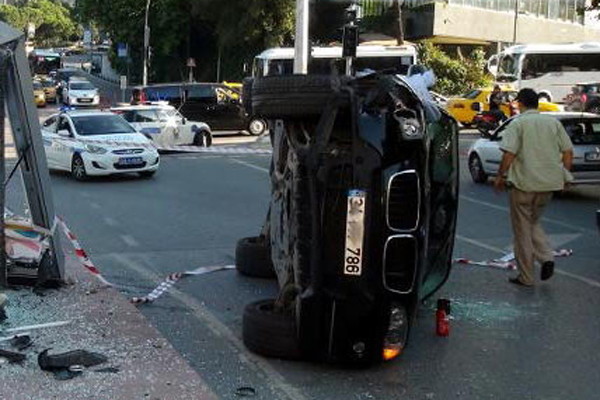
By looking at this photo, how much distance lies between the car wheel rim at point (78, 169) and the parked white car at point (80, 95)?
3129cm

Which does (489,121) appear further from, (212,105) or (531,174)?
(531,174)

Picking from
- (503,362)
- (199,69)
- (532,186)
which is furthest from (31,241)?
(199,69)

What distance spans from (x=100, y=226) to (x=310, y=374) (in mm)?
6546

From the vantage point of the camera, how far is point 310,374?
17.2 ft

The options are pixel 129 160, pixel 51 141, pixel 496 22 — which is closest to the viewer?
pixel 129 160

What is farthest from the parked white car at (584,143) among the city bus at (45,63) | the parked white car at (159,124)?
the city bus at (45,63)

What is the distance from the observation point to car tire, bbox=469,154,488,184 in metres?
16.3

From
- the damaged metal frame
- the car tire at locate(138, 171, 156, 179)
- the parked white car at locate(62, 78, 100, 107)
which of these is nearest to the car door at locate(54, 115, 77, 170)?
the car tire at locate(138, 171, 156, 179)

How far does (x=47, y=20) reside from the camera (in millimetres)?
117438

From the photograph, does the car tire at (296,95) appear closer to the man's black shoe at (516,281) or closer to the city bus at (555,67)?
the man's black shoe at (516,281)

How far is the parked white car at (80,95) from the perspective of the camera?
47.5 meters

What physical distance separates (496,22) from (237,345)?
4885 centimetres

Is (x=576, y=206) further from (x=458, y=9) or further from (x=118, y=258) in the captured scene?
(x=458, y=9)

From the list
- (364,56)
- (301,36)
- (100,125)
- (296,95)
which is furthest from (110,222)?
(364,56)
